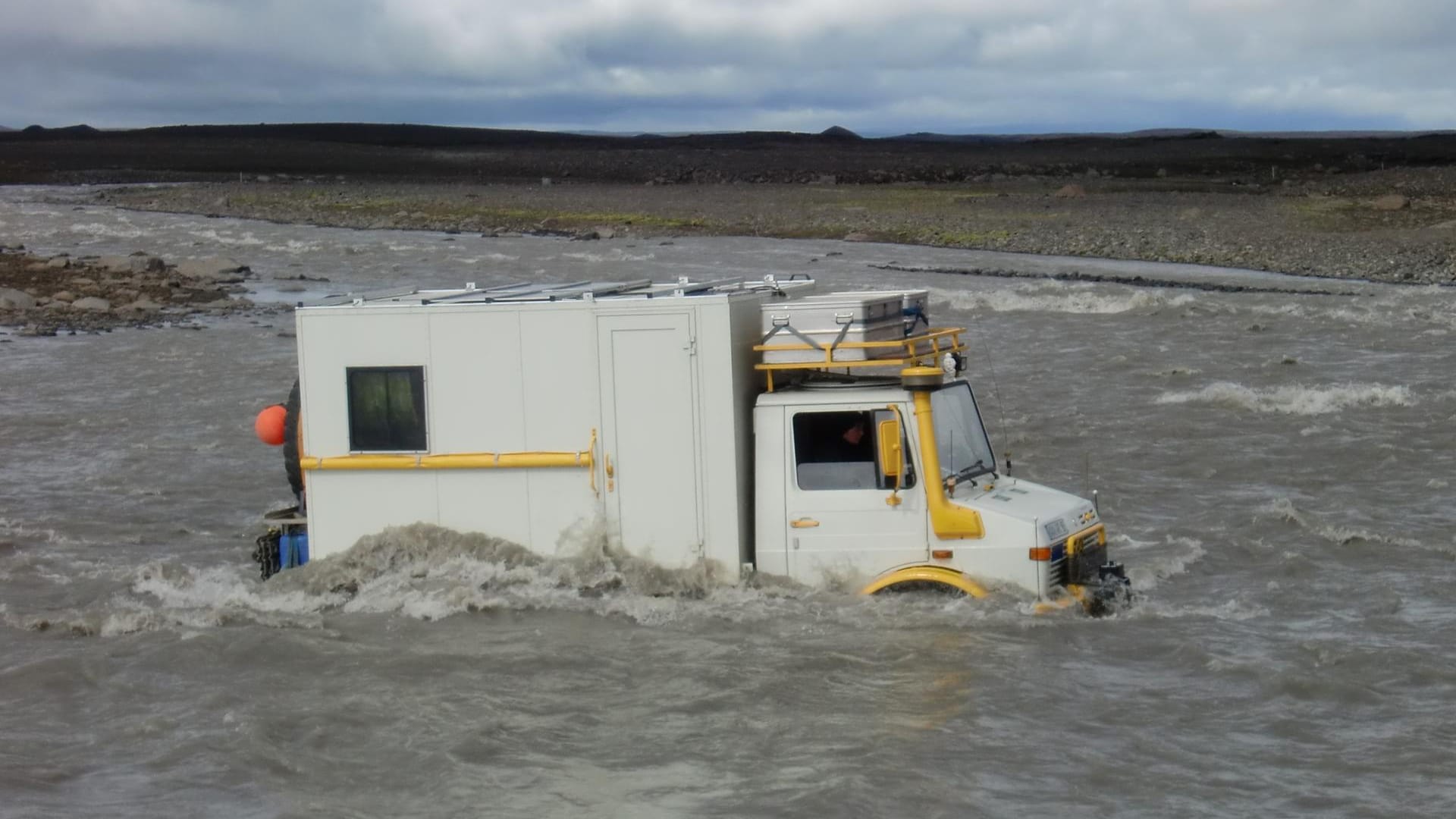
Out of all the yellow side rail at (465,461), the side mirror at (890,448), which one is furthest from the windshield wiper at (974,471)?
the yellow side rail at (465,461)

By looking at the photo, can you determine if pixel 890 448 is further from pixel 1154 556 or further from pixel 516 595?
pixel 1154 556

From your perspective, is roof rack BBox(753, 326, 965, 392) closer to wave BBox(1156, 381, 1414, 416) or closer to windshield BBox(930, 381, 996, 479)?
windshield BBox(930, 381, 996, 479)

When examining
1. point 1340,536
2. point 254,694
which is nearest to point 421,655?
point 254,694

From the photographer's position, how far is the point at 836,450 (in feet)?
36.2

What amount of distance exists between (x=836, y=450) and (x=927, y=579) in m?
1.05

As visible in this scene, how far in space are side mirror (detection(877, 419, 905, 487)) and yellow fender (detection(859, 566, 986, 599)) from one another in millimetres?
616

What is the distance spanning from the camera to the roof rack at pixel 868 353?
10.8 meters

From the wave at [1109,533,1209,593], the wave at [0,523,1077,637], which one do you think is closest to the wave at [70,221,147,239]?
the wave at [0,523,1077,637]

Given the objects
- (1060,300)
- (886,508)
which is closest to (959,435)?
(886,508)

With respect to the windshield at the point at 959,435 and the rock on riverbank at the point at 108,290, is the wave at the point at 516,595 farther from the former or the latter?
the rock on riverbank at the point at 108,290

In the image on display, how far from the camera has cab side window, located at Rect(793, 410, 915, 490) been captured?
11.0 m

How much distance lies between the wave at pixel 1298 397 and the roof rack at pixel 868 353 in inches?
509

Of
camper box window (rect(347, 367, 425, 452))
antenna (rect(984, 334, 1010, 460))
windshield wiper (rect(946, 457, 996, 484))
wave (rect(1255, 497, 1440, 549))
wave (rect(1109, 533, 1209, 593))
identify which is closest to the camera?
windshield wiper (rect(946, 457, 996, 484))

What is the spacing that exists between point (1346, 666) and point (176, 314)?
2954 centimetres
